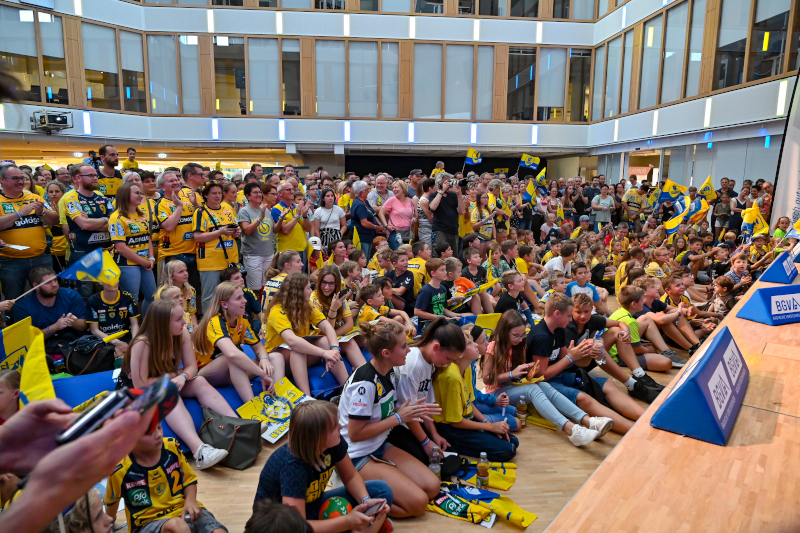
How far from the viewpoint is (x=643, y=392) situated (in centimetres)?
492

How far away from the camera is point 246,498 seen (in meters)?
3.42

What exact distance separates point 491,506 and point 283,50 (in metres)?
17.7

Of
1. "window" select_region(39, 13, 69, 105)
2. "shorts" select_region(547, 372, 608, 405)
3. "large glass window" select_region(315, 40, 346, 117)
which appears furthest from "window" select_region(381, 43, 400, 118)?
"shorts" select_region(547, 372, 608, 405)

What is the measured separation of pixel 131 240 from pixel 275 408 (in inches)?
103

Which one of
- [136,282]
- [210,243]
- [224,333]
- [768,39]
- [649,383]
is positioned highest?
[768,39]

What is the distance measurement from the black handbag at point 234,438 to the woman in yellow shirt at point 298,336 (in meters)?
0.70

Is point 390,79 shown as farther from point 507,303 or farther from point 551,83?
point 507,303

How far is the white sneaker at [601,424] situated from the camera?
4.07m

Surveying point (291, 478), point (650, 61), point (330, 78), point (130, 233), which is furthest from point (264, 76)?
point (291, 478)

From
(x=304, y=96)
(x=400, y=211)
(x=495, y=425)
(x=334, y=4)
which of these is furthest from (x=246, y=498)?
(x=334, y=4)

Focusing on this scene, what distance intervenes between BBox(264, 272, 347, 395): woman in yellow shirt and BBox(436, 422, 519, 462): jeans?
48.4 inches

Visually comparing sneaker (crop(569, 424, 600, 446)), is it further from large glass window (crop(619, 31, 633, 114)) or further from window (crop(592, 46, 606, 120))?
window (crop(592, 46, 606, 120))

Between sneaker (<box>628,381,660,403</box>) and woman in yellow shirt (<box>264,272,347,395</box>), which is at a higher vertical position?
woman in yellow shirt (<box>264,272,347,395</box>)

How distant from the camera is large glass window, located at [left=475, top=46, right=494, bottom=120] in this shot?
18.6 metres
